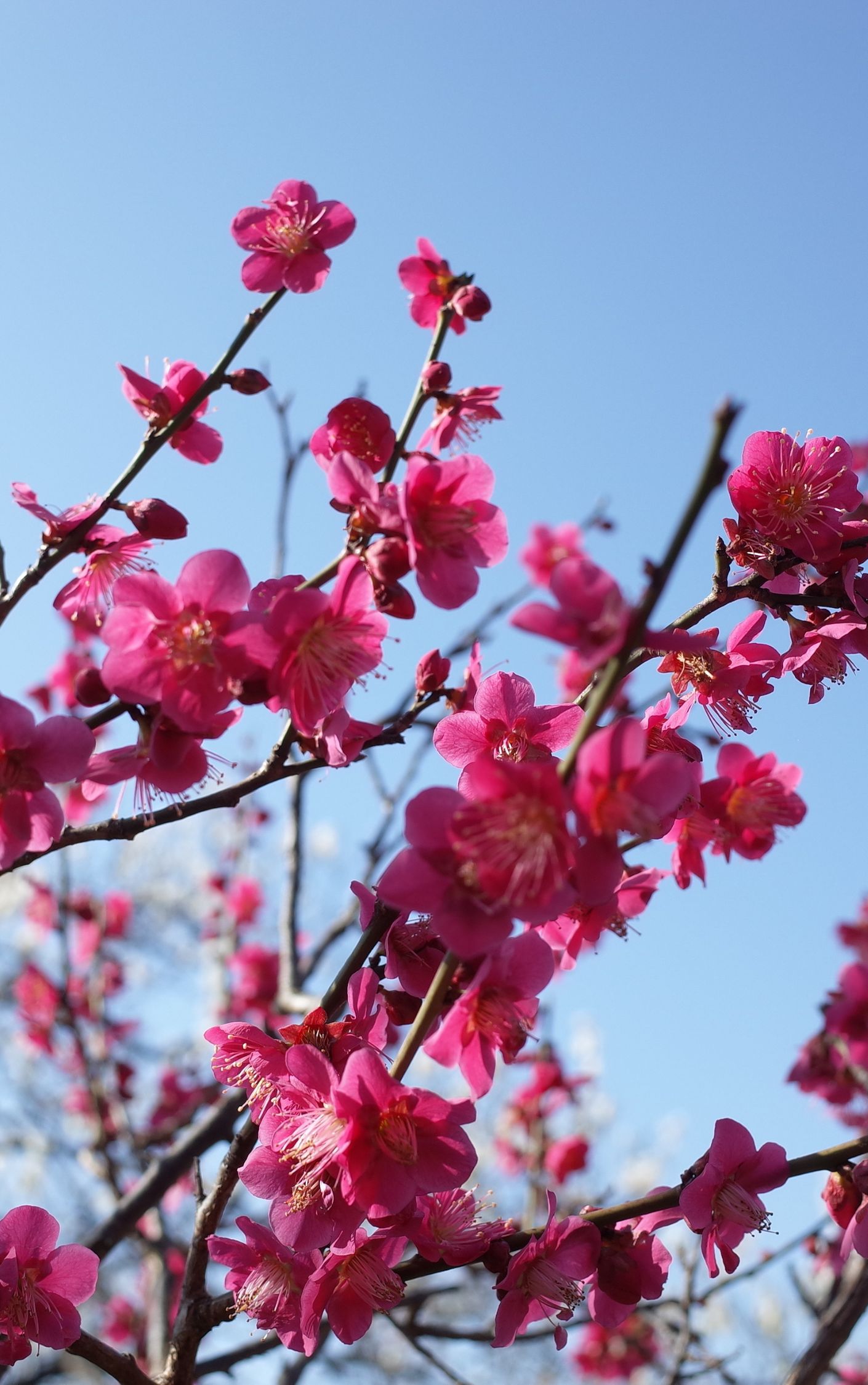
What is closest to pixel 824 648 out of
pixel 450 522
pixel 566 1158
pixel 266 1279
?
pixel 450 522

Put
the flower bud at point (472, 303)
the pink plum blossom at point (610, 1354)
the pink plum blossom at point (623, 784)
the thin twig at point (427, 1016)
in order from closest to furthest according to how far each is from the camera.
Answer: the pink plum blossom at point (623, 784), the thin twig at point (427, 1016), the flower bud at point (472, 303), the pink plum blossom at point (610, 1354)

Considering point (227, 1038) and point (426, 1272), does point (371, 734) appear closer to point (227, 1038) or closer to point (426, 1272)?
point (227, 1038)

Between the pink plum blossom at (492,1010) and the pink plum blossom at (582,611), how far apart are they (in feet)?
1.16

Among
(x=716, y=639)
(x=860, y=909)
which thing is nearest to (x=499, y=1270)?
(x=716, y=639)

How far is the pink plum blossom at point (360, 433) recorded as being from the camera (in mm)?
1429

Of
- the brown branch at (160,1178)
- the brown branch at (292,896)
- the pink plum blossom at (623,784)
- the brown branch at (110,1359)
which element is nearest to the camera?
the pink plum blossom at (623,784)

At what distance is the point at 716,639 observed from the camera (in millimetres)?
1487

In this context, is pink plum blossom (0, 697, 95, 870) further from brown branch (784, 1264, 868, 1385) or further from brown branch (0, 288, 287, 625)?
brown branch (784, 1264, 868, 1385)

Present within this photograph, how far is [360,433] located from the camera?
1.44 m

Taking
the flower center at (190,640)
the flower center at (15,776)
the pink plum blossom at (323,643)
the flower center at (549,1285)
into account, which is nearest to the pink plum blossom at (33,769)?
the flower center at (15,776)

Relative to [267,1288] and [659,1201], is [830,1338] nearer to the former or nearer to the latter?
[659,1201]

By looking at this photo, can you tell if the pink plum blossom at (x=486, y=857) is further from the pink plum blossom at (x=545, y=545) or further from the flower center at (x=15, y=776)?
the pink plum blossom at (x=545, y=545)

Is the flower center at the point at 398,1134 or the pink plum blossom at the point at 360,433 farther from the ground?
the pink plum blossom at the point at 360,433

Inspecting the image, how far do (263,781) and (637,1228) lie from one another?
0.78 meters
